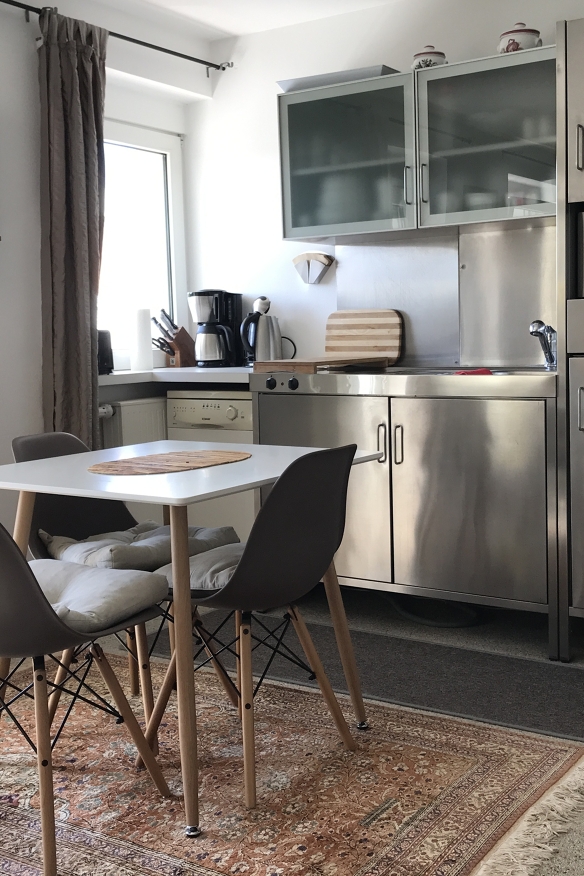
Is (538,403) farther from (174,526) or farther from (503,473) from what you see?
(174,526)

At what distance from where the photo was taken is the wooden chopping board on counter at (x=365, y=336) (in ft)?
13.2

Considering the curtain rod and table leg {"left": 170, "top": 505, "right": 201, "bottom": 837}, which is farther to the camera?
the curtain rod

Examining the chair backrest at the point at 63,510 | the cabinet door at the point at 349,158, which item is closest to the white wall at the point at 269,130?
the cabinet door at the point at 349,158

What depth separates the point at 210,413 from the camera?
13.6 feet

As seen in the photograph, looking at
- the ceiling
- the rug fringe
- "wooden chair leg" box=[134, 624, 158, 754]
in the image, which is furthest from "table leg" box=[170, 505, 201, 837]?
the ceiling

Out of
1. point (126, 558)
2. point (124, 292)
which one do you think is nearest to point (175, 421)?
point (124, 292)

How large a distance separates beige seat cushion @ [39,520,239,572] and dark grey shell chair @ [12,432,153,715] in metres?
0.04

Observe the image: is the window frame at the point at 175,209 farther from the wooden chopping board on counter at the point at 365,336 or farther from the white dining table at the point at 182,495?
the white dining table at the point at 182,495

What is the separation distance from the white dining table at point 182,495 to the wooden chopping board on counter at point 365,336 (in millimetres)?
1649

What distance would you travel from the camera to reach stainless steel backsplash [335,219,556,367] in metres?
3.70

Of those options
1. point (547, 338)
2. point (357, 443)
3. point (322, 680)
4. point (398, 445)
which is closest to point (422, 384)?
point (398, 445)

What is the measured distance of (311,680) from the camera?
9.50 feet

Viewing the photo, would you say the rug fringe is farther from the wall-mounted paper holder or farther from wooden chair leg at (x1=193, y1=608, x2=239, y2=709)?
the wall-mounted paper holder

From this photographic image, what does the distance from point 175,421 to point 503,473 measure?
1690mm
